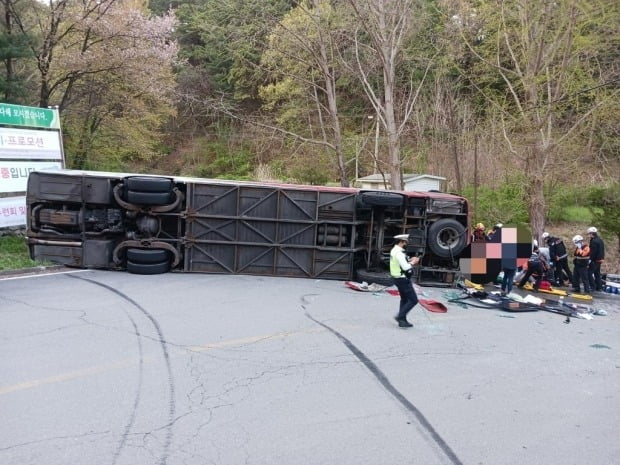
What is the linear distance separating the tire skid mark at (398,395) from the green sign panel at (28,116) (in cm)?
1046

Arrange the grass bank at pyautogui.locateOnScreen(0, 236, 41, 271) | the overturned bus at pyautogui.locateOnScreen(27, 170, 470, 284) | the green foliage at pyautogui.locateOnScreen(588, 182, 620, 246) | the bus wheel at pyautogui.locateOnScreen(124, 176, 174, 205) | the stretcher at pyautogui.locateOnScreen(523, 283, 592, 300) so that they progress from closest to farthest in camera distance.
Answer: the grass bank at pyautogui.locateOnScreen(0, 236, 41, 271) → the bus wheel at pyautogui.locateOnScreen(124, 176, 174, 205) → the overturned bus at pyautogui.locateOnScreen(27, 170, 470, 284) → the stretcher at pyautogui.locateOnScreen(523, 283, 592, 300) → the green foliage at pyautogui.locateOnScreen(588, 182, 620, 246)

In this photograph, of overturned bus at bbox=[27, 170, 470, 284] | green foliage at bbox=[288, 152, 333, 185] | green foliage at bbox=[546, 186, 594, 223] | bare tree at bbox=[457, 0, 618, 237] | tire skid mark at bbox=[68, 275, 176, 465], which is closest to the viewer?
tire skid mark at bbox=[68, 275, 176, 465]

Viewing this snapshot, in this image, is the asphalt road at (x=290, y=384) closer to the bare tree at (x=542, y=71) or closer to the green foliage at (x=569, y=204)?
the bare tree at (x=542, y=71)

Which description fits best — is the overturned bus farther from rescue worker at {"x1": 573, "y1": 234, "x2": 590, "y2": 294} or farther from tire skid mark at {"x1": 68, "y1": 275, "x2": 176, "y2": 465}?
tire skid mark at {"x1": 68, "y1": 275, "x2": 176, "y2": 465}

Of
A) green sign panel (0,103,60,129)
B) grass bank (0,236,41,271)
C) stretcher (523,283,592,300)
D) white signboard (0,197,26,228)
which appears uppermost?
green sign panel (0,103,60,129)

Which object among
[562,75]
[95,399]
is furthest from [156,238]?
[562,75]

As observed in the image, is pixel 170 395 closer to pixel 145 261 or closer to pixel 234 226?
pixel 145 261

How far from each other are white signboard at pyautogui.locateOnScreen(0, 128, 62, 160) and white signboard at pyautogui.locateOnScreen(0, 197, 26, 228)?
114 cm

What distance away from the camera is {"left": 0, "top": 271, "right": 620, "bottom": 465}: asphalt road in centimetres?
438

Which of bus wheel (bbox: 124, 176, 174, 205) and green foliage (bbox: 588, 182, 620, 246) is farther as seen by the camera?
green foliage (bbox: 588, 182, 620, 246)

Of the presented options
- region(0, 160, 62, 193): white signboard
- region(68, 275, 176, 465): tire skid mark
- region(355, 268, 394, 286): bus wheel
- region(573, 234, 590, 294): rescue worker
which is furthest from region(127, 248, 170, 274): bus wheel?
region(573, 234, 590, 294): rescue worker

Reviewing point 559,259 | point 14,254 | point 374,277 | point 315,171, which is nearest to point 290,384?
point 374,277

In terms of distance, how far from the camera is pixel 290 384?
5785 mm

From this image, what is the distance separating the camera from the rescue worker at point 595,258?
1324cm
